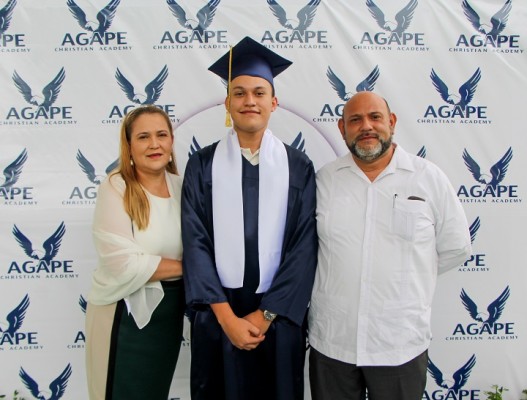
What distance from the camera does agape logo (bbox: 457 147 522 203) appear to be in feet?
8.29

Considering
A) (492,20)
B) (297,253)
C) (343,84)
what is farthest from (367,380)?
(492,20)

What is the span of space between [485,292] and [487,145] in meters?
0.88

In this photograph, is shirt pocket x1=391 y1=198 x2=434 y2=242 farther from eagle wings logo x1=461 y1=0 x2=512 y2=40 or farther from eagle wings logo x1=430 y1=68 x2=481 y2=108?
eagle wings logo x1=461 y1=0 x2=512 y2=40

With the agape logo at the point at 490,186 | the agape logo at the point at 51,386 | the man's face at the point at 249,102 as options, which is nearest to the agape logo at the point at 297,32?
the man's face at the point at 249,102

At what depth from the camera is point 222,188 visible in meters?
1.75

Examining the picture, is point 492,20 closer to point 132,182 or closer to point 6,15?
point 132,182

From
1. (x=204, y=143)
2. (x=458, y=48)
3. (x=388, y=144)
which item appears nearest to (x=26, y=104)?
(x=204, y=143)

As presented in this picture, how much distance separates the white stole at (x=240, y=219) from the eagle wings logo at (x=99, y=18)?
4.18ft

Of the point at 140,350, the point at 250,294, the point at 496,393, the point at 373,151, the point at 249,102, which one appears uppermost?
the point at 249,102

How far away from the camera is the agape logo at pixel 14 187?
2.43 meters

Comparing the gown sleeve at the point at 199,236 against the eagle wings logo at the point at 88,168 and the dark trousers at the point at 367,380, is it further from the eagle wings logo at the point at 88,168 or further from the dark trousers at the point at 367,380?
the eagle wings logo at the point at 88,168

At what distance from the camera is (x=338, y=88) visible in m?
2.48

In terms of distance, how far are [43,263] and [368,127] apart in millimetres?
1968

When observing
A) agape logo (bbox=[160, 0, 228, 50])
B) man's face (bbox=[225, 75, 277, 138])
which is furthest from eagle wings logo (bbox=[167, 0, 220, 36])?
man's face (bbox=[225, 75, 277, 138])
